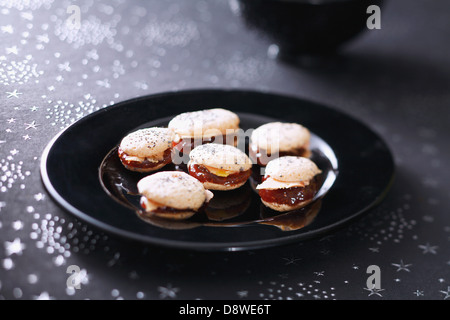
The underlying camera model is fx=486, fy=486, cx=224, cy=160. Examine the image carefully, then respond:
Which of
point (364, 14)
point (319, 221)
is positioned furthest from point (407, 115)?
point (319, 221)

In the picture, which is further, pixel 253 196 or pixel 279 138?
pixel 279 138

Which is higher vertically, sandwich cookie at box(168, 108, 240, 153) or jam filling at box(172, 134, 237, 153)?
sandwich cookie at box(168, 108, 240, 153)

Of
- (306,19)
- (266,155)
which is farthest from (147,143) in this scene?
(306,19)

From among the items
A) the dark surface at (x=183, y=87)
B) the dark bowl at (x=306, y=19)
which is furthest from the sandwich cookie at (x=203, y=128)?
the dark bowl at (x=306, y=19)

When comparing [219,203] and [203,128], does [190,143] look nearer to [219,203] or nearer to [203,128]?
[203,128]

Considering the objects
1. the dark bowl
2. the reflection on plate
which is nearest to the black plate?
the reflection on plate

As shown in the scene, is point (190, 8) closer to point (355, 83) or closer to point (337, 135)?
point (355, 83)

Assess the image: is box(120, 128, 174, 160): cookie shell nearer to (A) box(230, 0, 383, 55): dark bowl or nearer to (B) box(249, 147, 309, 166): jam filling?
(B) box(249, 147, 309, 166): jam filling
